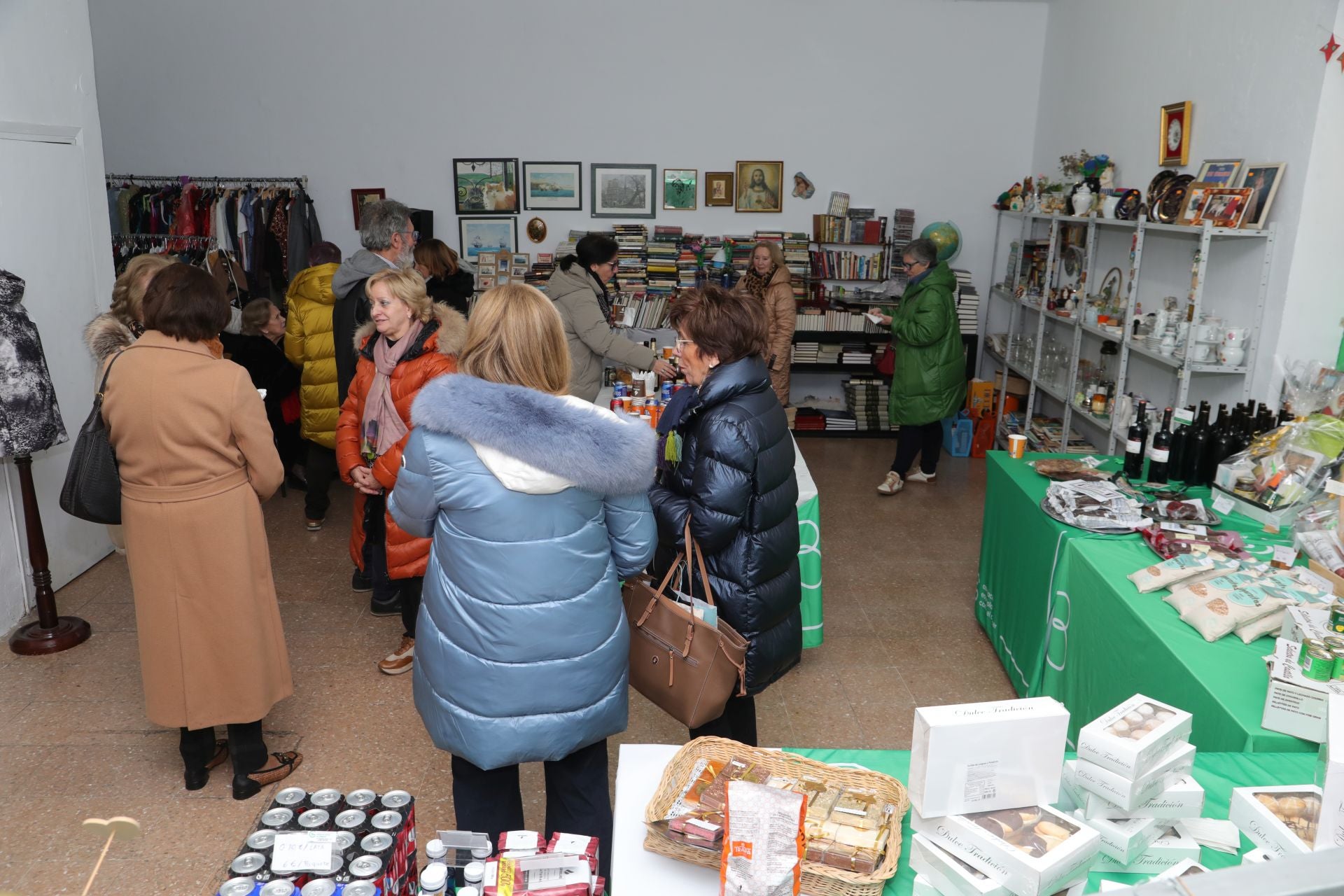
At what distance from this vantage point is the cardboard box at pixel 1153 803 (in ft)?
5.62

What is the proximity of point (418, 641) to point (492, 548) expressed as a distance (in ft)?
1.34

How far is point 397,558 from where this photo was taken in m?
3.72

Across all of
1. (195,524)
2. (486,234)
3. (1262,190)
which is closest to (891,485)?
(1262,190)

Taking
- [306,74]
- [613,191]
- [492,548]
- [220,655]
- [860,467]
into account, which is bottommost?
[860,467]

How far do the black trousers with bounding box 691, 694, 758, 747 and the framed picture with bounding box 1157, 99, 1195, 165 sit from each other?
13.7 ft

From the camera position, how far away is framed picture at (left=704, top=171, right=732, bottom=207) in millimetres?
8195

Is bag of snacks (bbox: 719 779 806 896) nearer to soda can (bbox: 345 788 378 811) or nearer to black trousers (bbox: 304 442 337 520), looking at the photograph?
soda can (bbox: 345 788 378 811)

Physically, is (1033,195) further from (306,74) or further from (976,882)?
(976,882)

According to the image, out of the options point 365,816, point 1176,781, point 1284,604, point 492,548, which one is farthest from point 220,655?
point 1284,604

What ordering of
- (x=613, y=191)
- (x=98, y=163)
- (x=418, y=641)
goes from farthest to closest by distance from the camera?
1. (x=613, y=191)
2. (x=98, y=163)
3. (x=418, y=641)

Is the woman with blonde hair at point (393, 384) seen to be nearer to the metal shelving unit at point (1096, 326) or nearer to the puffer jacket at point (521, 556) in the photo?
the puffer jacket at point (521, 556)

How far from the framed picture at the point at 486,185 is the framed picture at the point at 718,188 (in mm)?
1596

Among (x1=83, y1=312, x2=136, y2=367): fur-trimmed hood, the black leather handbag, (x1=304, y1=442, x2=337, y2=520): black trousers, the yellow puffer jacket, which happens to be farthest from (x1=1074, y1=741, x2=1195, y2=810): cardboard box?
(x1=304, y1=442, x2=337, y2=520): black trousers

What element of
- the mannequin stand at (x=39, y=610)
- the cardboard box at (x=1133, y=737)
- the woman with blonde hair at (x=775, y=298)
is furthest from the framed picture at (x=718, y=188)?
the cardboard box at (x=1133, y=737)
